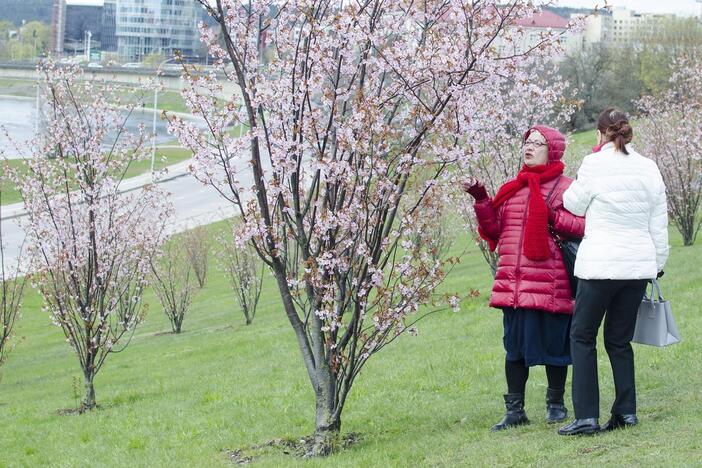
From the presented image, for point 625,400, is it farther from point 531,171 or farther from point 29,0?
point 29,0

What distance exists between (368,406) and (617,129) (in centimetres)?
374

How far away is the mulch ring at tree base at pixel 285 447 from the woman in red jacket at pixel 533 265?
3.82 feet

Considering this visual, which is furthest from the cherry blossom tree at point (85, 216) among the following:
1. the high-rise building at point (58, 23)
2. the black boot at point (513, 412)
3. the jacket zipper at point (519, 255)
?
the high-rise building at point (58, 23)

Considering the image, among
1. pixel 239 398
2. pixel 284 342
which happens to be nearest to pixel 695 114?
pixel 284 342

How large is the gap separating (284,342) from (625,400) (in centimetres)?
951

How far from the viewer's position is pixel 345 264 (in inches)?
263

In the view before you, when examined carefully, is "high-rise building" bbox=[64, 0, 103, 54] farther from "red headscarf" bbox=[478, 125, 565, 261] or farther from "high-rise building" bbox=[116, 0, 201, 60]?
"red headscarf" bbox=[478, 125, 565, 261]

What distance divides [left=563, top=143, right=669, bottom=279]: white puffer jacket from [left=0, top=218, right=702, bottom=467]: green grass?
1010mm

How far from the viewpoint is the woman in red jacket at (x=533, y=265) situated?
6.40 meters

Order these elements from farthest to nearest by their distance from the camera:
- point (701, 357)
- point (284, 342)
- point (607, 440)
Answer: point (284, 342), point (701, 357), point (607, 440)

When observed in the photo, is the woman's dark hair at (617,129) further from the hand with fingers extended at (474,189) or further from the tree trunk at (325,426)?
the tree trunk at (325,426)

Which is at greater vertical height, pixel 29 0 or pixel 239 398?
pixel 29 0

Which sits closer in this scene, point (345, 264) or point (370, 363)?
point (345, 264)

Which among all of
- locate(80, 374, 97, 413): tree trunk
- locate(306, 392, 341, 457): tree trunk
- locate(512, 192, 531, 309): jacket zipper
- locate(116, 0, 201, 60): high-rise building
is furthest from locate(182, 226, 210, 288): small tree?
locate(116, 0, 201, 60): high-rise building
